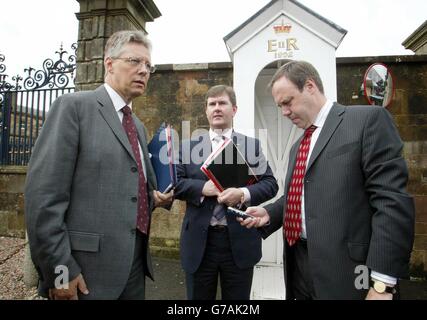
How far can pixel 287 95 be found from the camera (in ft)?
6.15

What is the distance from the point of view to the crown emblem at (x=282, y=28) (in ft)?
11.7

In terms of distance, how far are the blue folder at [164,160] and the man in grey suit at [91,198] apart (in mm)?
143

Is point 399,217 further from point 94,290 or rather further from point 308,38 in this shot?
point 308,38

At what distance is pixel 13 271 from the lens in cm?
445

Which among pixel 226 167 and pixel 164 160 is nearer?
pixel 164 160

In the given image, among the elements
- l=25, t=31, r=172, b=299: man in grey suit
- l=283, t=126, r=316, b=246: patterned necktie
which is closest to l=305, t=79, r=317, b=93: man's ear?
l=283, t=126, r=316, b=246: patterned necktie

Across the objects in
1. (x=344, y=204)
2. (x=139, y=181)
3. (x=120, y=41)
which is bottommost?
(x=344, y=204)

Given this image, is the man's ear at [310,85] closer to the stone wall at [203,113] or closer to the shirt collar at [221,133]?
the shirt collar at [221,133]

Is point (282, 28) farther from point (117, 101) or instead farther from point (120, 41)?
point (117, 101)

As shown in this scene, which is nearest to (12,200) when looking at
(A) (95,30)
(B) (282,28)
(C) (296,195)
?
(A) (95,30)

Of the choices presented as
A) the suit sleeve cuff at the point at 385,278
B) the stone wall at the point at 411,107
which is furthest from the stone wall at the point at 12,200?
the suit sleeve cuff at the point at 385,278

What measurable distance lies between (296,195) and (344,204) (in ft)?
1.05

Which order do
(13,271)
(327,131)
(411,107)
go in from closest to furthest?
(327,131)
(13,271)
(411,107)

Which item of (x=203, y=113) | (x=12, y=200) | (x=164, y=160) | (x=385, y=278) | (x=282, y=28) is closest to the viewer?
(x=385, y=278)
